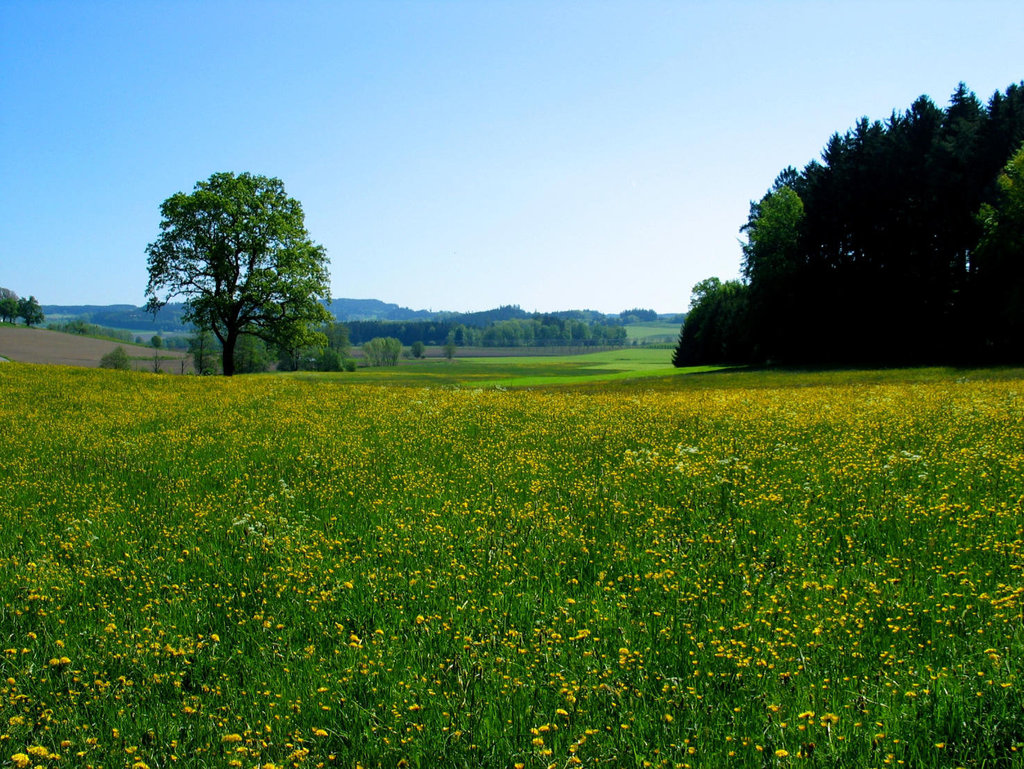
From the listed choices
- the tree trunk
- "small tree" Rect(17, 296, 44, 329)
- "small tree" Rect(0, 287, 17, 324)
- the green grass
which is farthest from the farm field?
"small tree" Rect(0, 287, 17, 324)

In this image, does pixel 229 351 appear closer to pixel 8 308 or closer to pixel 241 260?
pixel 241 260

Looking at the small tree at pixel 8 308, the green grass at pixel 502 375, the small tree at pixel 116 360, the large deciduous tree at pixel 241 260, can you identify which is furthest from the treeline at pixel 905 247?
the small tree at pixel 8 308

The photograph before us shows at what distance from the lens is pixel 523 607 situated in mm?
5363

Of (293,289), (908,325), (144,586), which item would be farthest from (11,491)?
(908,325)

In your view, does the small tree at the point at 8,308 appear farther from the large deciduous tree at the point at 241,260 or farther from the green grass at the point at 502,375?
the large deciduous tree at the point at 241,260

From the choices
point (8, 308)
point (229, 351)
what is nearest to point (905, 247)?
point (229, 351)

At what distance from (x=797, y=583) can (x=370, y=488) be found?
5.88m

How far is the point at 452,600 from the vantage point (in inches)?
218

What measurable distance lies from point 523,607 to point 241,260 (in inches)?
1689

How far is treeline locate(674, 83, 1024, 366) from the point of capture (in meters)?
45.6

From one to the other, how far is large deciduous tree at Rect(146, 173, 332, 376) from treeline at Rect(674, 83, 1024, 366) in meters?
41.8

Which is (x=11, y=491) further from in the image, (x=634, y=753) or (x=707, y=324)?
(x=707, y=324)

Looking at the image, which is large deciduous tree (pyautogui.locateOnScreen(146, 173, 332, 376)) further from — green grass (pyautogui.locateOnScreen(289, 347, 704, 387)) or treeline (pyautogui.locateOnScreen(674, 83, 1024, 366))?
treeline (pyautogui.locateOnScreen(674, 83, 1024, 366))

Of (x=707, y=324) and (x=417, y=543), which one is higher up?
(x=707, y=324)
